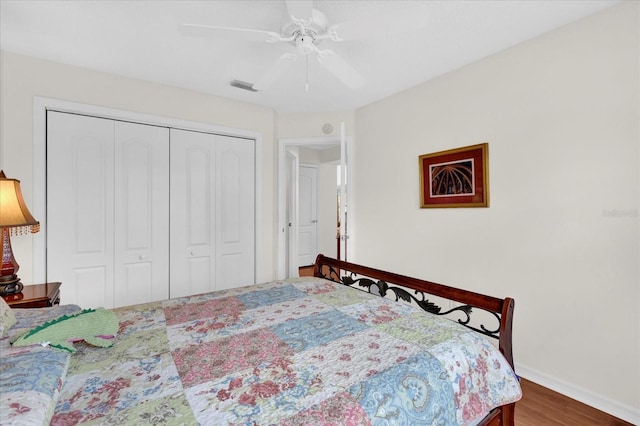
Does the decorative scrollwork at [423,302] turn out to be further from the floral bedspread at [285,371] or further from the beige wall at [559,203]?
the beige wall at [559,203]

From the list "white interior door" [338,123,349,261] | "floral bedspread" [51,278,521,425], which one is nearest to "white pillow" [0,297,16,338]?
"floral bedspread" [51,278,521,425]

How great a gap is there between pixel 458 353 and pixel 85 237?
9.48ft

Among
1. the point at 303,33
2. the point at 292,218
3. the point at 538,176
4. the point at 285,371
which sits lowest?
the point at 285,371

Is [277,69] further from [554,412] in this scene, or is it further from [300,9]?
[554,412]

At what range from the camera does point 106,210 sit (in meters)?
2.69

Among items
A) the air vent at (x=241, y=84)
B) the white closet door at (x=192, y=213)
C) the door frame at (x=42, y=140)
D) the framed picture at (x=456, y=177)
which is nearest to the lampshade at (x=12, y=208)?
the door frame at (x=42, y=140)

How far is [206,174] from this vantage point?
3.21m

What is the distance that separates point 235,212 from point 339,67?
206 centimetres

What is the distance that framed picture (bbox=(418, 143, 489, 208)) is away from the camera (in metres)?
2.45

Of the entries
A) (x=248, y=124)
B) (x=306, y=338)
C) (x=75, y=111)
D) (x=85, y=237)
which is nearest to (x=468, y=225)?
(x=306, y=338)

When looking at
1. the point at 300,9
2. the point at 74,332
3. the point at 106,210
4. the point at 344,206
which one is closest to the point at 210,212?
the point at 106,210

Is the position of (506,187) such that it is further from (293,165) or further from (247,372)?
(293,165)

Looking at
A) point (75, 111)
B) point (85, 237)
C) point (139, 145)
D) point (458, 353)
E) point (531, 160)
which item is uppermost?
point (75, 111)

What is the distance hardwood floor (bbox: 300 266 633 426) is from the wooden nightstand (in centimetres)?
285
